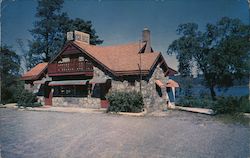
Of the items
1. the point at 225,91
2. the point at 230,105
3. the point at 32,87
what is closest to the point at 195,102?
the point at 230,105

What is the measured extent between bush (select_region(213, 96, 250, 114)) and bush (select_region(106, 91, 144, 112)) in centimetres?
401

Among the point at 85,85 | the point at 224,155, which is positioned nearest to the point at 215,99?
the point at 224,155

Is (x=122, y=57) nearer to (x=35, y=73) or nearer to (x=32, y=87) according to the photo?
(x=35, y=73)

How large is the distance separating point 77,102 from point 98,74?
2.50 metres

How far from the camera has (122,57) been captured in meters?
14.4

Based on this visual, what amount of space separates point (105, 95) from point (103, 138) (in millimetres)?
7933

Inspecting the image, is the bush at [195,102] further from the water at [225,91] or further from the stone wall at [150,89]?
the water at [225,91]

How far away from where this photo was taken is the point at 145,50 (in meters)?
15.9

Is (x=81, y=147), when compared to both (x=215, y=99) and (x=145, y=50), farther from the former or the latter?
(x=145, y=50)

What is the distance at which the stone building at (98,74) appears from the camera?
44.2ft

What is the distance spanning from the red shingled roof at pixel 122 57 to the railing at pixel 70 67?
0.92m

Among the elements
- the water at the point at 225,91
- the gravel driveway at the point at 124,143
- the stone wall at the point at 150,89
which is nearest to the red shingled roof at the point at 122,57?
the stone wall at the point at 150,89

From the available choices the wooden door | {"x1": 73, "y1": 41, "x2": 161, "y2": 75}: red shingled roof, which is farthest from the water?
the wooden door

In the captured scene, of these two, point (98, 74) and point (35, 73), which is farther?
point (35, 73)
